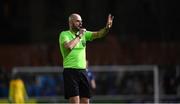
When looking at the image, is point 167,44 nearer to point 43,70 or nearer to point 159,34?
point 159,34

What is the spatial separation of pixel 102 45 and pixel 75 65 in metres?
14.4

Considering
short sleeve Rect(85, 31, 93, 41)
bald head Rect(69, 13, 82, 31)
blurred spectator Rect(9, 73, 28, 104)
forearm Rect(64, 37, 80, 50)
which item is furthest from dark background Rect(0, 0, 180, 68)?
forearm Rect(64, 37, 80, 50)

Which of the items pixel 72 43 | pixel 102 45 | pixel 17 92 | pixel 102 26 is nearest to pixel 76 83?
pixel 72 43

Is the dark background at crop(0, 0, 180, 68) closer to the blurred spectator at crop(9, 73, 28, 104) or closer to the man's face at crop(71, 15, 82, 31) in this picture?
the blurred spectator at crop(9, 73, 28, 104)

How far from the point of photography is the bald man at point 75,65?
411 inches

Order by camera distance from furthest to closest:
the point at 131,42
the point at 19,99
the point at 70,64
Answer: the point at 131,42
the point at 19,99
the point at 70,64

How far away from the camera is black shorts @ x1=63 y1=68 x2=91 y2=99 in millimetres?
10469

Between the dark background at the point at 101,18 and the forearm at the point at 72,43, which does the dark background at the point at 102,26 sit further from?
the forearm at the point at 72,43

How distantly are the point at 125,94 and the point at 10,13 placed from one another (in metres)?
5.44

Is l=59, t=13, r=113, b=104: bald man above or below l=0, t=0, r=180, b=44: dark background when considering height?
below

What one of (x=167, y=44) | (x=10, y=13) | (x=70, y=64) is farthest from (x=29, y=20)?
(x=70, y=64)

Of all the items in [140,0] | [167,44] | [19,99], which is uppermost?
[140,0]

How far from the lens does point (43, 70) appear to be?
967 inches

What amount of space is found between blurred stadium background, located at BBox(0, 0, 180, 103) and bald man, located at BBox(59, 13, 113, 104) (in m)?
12.9
